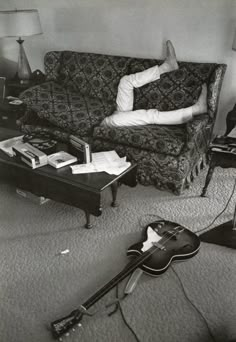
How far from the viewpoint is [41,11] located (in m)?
3.54

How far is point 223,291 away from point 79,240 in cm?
87

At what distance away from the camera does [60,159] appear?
215 centimetres

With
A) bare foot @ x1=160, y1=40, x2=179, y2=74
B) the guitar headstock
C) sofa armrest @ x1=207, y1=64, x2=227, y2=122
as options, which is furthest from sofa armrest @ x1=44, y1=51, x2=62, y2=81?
the guitar headstock

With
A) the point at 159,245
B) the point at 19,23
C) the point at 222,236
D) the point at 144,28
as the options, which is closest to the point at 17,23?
the point at 19,23

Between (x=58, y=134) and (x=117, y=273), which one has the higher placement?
(x=58, y=134)

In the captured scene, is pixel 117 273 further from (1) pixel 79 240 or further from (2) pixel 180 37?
(2) pixel 180 37

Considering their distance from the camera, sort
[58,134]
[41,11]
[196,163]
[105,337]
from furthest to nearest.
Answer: [41,11] < [58,134] < [196,163] < [105,337]

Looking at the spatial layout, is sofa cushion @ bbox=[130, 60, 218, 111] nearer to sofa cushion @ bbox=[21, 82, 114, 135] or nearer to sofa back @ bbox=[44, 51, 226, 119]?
sofa back @ bbox=[44, 51, 226, 119]

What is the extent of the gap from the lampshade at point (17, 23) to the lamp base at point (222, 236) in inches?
98.2

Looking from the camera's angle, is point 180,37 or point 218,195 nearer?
point 218,195

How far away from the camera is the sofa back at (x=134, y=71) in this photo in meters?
2.69

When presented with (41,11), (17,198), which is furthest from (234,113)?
(41,11)

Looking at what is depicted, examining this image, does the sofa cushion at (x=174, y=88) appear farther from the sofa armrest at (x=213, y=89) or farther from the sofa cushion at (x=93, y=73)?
the sofa cushion at (x=93, y=73)

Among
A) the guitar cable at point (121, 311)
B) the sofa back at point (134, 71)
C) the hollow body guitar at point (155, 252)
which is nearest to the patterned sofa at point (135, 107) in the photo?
the sofa back at point (134, 71)
